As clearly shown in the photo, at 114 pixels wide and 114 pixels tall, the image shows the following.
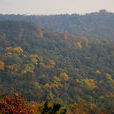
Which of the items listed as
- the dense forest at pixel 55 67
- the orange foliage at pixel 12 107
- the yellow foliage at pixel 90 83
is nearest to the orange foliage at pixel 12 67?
the dense forest at pixel 55 67

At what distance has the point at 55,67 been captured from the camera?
54.0 m

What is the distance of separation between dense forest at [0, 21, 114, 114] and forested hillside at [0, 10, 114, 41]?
42465 millimetres

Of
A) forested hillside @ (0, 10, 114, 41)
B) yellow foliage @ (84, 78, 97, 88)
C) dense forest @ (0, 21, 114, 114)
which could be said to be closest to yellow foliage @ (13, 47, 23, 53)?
dense forest @ (0, 21, 114, 114)

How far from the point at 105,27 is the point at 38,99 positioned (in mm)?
95786

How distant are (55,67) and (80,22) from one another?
7936cm

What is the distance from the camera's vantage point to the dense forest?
123 feet

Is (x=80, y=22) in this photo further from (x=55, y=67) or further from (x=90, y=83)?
(x=90, y=83)

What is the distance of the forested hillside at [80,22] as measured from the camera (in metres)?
114

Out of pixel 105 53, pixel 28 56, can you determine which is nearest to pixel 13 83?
pixel 28 56

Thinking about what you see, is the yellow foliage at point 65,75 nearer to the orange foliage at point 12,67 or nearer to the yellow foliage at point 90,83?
the yellow foliage at point 90,83

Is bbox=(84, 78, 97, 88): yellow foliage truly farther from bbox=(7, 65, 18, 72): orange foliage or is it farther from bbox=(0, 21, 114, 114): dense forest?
bbox=(7, 65, 18, 72): orange foliage

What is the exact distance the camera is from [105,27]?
401 feet

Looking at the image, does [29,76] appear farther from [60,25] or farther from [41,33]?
[60,25]

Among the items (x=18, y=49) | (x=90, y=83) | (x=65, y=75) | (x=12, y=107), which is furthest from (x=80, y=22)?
(x=12, y=107)
